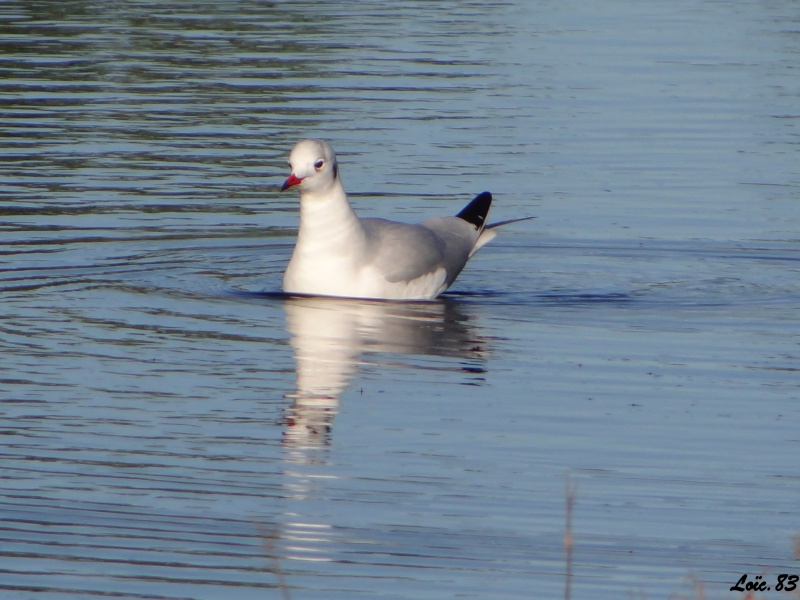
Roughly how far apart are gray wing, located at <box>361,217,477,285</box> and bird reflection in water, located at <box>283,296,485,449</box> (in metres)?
0.22

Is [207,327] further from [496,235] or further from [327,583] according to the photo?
[327,583]

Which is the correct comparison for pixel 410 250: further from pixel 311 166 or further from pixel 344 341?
pixel 344 341

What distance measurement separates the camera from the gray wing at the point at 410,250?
404 inches

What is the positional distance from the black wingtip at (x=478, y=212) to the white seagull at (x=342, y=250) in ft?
3.37

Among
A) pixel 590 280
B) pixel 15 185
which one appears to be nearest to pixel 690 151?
pixel 590 280

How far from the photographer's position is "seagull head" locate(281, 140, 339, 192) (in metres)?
10.1

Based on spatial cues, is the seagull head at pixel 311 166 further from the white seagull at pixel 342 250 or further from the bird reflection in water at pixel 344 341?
the bird reflection in water at pixel 344 341

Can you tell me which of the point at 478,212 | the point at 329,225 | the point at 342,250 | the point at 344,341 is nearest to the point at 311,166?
the point at 329,225

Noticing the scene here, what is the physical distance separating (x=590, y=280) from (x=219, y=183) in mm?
4192

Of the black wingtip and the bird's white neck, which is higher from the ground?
the black wingtip

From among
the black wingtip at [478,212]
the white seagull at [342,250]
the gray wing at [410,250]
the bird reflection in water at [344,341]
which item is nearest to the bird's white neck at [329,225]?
the white seagull at [342,250]

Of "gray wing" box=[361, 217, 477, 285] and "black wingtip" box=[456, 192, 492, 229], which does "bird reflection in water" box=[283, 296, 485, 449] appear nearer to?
→ "gray wing" box=[361, 217, 477, 285]

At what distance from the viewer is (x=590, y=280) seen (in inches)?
425

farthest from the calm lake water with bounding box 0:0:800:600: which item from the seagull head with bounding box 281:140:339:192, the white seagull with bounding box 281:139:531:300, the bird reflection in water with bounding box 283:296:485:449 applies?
the seagull head with bounding box 281:140:339:192
